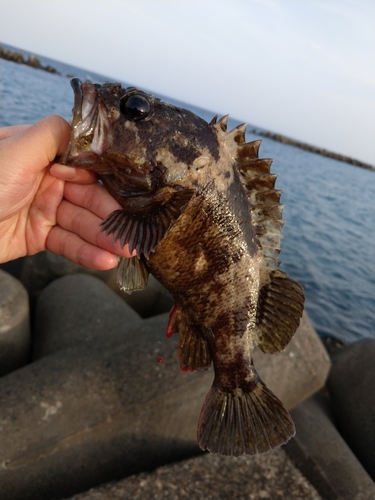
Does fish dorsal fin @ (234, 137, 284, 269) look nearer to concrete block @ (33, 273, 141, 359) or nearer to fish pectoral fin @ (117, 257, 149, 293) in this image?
fish pectoral fin @ (117, 257, 149, 293)

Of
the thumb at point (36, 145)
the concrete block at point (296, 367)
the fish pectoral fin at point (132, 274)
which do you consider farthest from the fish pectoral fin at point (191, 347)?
the concrete block at point (296, 367)

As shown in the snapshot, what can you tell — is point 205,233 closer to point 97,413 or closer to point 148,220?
point 148,220

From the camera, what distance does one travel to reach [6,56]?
71875 millimetres

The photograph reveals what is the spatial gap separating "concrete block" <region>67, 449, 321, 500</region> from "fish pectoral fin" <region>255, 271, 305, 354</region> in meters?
1.65

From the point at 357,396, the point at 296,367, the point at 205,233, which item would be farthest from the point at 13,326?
the point at 357,396

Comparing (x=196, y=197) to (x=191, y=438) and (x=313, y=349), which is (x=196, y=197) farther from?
(x=313, y=349)

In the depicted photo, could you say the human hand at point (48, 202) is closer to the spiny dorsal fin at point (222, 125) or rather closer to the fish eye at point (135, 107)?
the fish eye at point (135, 107)

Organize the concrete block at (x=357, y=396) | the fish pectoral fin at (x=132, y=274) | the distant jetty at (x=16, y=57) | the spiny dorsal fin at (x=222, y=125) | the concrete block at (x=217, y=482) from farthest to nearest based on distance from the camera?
the distant jetty at (x=16, y=57), the concrete block at (x=357, y=396), the concrete block at (x=217, y=482), the fish pectoral fin at (x=132, y=274), the spiny dorsal fin at (x=222, y=125)

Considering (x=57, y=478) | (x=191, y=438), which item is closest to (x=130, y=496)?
(x=57, y=478)

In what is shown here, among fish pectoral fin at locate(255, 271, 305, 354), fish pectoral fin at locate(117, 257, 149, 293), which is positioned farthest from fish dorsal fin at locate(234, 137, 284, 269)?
fish pectoral fin at locate(117, 257, 149, 293)

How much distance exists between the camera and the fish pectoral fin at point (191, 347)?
2980 mm

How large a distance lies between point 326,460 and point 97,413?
2.76m

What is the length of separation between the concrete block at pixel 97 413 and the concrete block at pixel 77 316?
461mm

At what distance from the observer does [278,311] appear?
2824 mm
